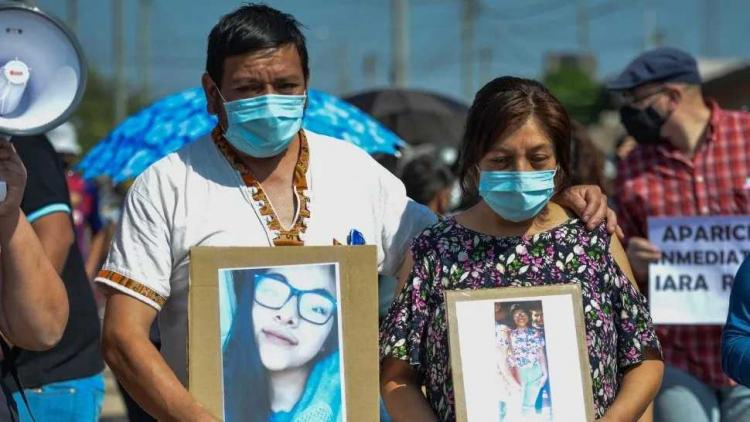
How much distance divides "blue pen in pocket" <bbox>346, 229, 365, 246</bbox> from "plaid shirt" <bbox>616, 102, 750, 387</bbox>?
1998mm

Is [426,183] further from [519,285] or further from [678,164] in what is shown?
[519,285]

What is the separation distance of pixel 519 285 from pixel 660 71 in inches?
83.1

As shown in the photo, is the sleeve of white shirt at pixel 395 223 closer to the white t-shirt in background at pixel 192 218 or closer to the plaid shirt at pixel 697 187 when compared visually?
the white t-shirt in background at pixel 192 218

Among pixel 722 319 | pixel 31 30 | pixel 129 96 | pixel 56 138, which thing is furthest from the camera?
pixel 129 96

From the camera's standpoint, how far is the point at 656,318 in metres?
4.93

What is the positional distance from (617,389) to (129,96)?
66935 mm

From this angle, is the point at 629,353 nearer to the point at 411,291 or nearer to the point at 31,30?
the point at 411,291

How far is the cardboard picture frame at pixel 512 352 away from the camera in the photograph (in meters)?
3.07

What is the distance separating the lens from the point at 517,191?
316cm

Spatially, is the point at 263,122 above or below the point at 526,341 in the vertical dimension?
above

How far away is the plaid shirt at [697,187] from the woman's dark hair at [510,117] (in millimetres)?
1702

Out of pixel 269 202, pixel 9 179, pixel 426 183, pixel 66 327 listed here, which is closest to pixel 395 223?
pixel 269 202

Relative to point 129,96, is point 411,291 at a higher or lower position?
lower

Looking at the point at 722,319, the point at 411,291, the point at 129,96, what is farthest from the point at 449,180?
the point at 129,96
